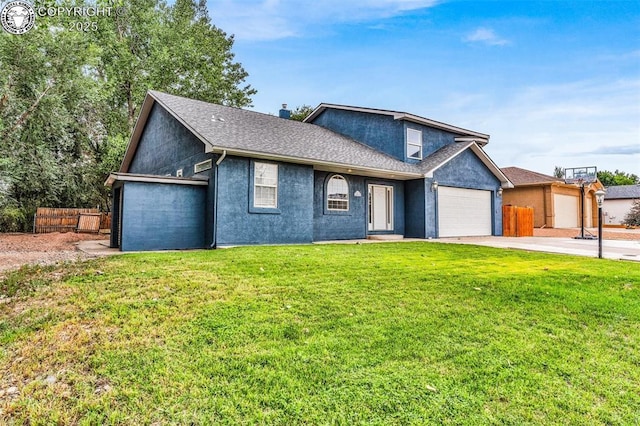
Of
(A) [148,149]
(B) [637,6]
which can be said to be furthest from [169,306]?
(B) [637,6]

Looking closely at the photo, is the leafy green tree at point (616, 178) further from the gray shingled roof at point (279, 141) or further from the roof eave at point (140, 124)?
the roof eave at point (140, 124)

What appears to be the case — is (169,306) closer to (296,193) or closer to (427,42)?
(296,193)

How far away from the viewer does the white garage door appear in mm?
14789

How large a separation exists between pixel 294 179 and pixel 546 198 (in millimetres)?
18864

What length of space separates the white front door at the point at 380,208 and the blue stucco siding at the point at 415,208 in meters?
0.75

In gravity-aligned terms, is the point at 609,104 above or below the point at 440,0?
below

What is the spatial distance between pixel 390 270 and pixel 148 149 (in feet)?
43.0

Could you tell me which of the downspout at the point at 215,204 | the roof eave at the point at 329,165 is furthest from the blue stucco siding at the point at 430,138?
the downspout at the point at 215,204

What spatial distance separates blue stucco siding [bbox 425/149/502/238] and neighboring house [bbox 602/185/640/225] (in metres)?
25.5

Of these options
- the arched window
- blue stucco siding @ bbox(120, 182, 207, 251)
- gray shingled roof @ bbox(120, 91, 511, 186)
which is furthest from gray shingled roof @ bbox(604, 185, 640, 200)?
blue stucco siding @ bbox(120, 182, 207, 251)

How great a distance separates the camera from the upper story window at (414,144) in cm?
1484

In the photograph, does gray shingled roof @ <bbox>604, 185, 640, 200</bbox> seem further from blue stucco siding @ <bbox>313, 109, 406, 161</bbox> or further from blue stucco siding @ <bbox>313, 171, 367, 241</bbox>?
blue stucco siding @ <bbox>313, 171, 367, 241</bbox>

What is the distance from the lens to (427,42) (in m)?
14.5

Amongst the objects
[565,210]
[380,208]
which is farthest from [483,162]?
[565,210]
